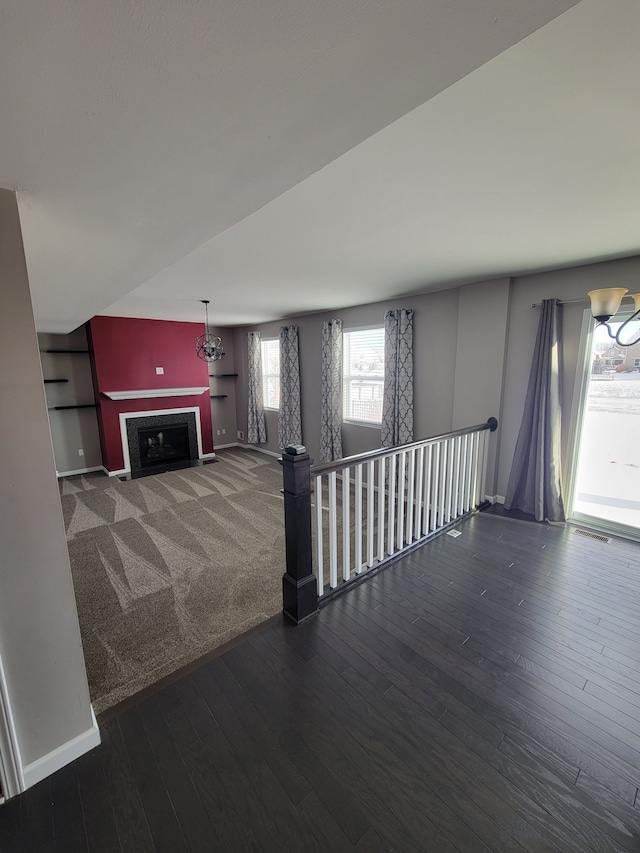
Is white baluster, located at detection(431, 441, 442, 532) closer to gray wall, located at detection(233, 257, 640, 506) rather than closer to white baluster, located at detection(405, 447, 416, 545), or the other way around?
white baluster, located at detection(405, 447, 416, 545)

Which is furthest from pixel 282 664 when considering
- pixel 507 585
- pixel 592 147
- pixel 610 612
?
pixel 592 147

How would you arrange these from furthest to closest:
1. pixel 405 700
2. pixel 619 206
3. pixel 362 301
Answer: pixel 362 301
pixel 619 206
pixel 405 700

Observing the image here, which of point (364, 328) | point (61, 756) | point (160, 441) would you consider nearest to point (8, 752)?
point (61, 756)

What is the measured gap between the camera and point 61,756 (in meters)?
1.46

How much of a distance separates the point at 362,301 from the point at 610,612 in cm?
399

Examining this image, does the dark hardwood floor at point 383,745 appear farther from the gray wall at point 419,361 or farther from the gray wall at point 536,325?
the gray wall at point 419,361

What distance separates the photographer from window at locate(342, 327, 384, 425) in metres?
5.01

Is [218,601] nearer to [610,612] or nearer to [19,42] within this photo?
[610,612]

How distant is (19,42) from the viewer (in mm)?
620

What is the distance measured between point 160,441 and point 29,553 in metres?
5.35

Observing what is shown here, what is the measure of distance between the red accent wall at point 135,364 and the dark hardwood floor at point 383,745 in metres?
4.95

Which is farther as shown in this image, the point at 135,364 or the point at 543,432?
the point at 135,364

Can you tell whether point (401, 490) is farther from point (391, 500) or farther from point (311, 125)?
point (311, 125)

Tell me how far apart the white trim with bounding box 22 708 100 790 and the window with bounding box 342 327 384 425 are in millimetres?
4181
